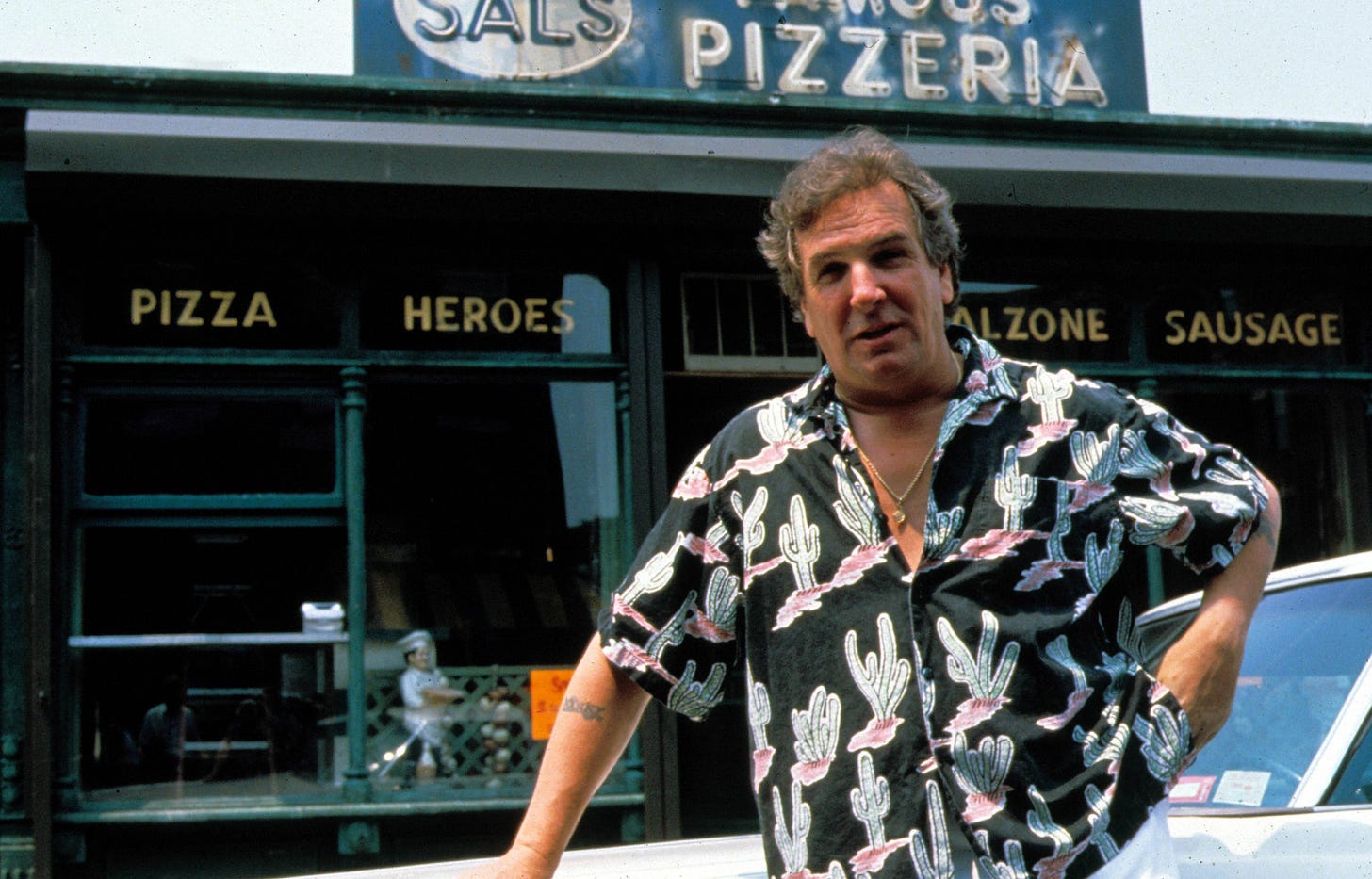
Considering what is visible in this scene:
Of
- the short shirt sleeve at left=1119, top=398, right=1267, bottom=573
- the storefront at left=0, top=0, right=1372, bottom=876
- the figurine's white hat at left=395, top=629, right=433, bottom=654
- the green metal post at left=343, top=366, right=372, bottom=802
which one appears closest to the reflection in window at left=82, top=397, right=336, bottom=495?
the storefront at left=0, top=0, right=1372, bottom=876

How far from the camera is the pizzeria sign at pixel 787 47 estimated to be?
24.2 feet

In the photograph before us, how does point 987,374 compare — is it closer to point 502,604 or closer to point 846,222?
point 846,222

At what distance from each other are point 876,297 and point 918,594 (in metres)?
0.44

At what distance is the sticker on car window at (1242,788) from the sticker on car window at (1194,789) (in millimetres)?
25

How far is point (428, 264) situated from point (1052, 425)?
5259mm

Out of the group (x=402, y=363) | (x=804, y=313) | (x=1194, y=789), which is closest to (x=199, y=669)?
(x=402, y=363)

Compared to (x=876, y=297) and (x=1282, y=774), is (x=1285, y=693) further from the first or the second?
(x=876, y=297)

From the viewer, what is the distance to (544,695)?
22.5ft

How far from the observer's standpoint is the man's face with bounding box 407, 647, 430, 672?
22.2ft

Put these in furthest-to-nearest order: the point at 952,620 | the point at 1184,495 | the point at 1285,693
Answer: the point at 1285,693 → the point at 1184,495 → the point at 952,620

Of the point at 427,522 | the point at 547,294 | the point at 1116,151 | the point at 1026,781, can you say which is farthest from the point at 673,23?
the point at 1026,781

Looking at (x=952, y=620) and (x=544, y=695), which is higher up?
(x=952, y=620)

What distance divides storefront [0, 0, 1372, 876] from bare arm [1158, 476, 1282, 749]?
15.9 ft

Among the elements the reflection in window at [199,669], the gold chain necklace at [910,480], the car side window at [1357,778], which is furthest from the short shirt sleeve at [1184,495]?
the reflection in window at [199,669]
